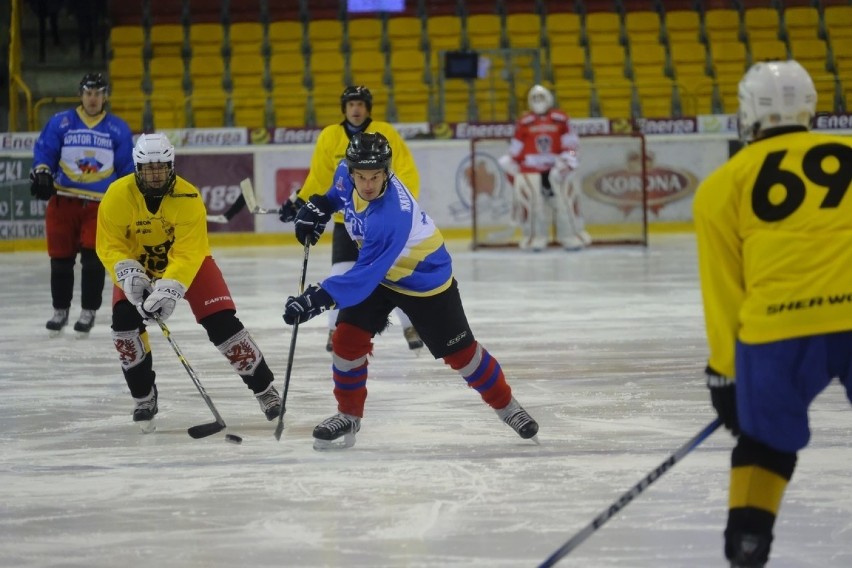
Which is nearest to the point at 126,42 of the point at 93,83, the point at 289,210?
the point at 93,83

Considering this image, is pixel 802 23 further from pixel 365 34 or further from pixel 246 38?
pixel 246 38

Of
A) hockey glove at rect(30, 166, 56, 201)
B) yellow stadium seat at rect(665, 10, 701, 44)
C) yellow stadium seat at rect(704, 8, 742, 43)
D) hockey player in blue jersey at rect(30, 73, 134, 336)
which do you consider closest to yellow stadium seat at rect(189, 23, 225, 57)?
yellow stadium seat at rect(665, 10, 701, 44)

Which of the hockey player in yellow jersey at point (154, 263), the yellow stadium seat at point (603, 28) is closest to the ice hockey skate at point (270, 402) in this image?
the hockey player in yellow jersey at point (154, 263)

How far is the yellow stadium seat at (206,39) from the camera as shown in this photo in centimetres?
1678

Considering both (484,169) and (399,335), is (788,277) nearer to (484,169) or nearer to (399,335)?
(399,335)

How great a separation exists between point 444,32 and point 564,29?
1.43m

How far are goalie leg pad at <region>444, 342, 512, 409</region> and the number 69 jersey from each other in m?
1.80

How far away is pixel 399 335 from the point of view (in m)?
7.26

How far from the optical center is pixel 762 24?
17000 millimetres

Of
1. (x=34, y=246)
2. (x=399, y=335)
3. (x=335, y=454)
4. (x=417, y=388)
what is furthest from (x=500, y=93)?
(x=335, y=454)

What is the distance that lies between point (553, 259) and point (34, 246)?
485 centimetres

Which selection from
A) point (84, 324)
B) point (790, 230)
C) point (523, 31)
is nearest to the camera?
point (790, 230)

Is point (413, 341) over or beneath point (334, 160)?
beneath

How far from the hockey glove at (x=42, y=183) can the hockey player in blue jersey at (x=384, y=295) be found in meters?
3.23
